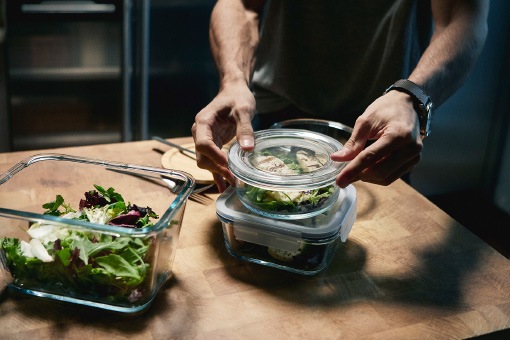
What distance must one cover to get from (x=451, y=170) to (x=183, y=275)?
2.31 m

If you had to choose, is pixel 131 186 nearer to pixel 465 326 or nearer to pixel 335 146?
pixel 335 146

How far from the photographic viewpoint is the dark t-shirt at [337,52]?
5.04ft

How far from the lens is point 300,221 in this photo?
3.07 feet

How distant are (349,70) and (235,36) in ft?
1.16

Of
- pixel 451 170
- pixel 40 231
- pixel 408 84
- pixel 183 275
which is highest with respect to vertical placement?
pixel 408 84

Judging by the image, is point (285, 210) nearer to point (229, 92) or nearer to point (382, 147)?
point (382, 147)

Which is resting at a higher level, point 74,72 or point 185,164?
point 185,164

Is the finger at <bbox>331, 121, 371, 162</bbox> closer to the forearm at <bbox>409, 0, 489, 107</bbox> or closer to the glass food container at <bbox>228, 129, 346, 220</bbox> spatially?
the glass food container at <bbox>228, 129, 346, 220</bbox>

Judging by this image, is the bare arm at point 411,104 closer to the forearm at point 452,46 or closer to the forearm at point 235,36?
the forearm at point 452,46

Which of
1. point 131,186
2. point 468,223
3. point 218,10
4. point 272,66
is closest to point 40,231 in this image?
point 131,186

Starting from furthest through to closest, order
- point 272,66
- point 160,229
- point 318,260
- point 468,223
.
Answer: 1. point 468,223
2. point 272,66
3. point 318,260
4. point 160,229

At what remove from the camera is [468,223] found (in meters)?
2.84

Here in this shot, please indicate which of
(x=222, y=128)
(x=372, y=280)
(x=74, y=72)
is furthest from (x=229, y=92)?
(x=74, y=72)

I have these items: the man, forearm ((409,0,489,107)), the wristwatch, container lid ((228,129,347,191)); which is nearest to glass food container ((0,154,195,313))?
container lid ((228,129,347,191))
